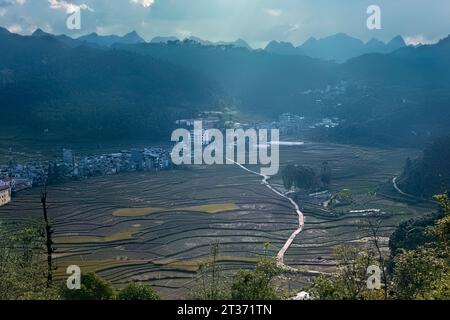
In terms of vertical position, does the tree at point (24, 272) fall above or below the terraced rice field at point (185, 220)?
above

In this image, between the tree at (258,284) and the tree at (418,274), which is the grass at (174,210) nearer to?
the tree at (258,284)

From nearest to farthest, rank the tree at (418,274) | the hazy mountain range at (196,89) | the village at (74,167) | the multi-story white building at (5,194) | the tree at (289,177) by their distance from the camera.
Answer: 1. the tree at (418,274)
2. the multi-story white building at (5,194)
3. the tree at (289,177)
4. the village at (74,167)
5. the hazy mountain range at (196,89)

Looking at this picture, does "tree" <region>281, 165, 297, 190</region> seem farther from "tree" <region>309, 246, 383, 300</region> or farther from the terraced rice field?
"tree" <region>309, 246, 383, 300</region>

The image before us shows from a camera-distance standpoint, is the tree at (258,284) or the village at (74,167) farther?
the village at (74,167)

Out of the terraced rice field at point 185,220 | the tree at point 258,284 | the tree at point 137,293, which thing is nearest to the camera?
the tree at point 258,284

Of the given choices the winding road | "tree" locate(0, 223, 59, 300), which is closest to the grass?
the winding road

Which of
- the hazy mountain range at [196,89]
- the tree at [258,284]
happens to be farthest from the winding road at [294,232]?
the hazy mountain range at [196,89]

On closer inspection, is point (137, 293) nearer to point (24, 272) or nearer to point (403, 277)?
point (24, 272)

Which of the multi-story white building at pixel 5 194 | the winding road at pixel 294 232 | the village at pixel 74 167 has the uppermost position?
the village at pixel 74 167
